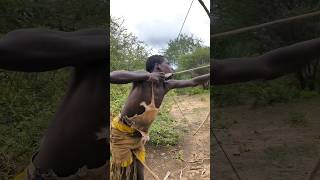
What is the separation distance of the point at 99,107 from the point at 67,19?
0.40 metres

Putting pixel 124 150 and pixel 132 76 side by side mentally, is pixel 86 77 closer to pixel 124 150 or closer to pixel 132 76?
pixel 132 76

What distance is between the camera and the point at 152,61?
7.82ft

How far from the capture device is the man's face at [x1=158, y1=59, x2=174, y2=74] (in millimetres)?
2385

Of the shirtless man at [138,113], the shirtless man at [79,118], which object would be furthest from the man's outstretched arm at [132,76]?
the shirtless man at [79,118]

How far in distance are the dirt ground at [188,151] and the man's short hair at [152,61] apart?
0.23 meters

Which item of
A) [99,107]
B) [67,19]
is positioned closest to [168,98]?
[99,107]

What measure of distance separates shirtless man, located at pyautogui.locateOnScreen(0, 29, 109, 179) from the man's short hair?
496mm

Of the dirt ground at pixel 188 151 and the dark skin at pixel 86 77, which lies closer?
the dark skin at pixel 86 77

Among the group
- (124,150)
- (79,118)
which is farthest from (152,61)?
(79,118)

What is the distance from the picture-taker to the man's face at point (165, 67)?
7.83ft

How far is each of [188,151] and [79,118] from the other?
0.82 m

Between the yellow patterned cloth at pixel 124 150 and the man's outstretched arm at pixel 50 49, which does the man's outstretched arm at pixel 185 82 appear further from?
the man's outstretched arm at pixel 50 49

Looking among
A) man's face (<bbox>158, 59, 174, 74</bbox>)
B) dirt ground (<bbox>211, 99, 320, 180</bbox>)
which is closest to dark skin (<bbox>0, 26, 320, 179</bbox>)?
dirt ground (<bbox>211, 99, 320, 180</bbox>)

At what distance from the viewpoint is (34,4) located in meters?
1.87
